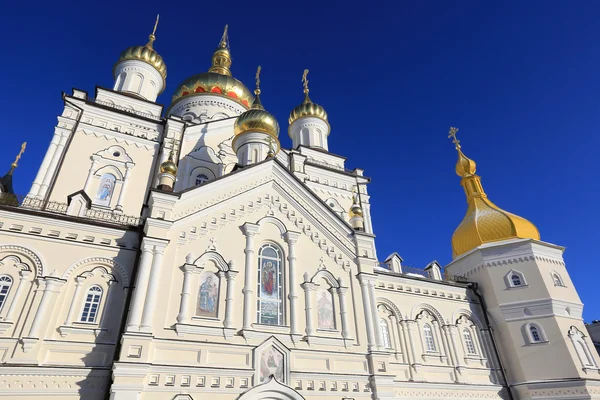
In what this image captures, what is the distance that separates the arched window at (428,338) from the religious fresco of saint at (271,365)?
741cm

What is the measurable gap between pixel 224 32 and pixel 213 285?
27.9 m

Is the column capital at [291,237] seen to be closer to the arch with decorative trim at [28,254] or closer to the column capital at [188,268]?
the column capital at [188,268]

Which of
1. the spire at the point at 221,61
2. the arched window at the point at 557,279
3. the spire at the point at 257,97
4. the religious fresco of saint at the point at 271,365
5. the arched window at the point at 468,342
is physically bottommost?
the religious fresco of saint at the point at 271,365

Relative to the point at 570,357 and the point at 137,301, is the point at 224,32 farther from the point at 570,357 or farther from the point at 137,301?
the point at 570,357

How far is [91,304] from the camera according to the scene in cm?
1005

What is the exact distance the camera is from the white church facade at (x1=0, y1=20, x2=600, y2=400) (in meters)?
9.35

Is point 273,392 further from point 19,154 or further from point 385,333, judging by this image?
point 19,154

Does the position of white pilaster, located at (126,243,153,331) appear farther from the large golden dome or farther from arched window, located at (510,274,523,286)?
the large golden dome

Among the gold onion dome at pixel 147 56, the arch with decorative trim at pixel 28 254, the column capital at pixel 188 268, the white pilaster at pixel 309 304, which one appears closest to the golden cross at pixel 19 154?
the gold onion dome at pixel 147 56

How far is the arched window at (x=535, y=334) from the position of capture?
15328 millimetres

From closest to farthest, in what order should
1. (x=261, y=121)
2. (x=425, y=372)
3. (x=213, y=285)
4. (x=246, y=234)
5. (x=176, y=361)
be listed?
(x=176, y=361) → (x=213, y=285) → (x=246, y=234) → (x=425, y=372) → (x=261, y=121)

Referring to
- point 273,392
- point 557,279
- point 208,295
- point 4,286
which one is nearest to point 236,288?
point 208,295

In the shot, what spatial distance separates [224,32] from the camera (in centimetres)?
3275

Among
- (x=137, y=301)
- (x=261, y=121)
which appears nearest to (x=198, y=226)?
(x=137, y=301)
